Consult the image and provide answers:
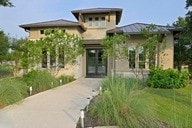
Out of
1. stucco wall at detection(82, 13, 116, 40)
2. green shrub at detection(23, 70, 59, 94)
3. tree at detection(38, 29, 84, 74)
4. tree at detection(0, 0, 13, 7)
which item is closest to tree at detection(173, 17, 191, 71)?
stucco wall at detection(82, 13, 116, 40)

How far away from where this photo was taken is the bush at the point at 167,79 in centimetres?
1659

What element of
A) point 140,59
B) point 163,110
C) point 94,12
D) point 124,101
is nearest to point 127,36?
point 140,59

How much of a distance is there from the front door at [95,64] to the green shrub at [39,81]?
30.5 feet

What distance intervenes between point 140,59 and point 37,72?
7271mm

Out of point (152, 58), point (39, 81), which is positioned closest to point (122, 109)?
point (39, 81)

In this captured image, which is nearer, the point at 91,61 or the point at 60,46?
the point at 60,46

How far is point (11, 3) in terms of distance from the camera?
58.7 ft

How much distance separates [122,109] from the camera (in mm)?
7000

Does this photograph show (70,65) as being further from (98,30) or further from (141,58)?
(141,58)

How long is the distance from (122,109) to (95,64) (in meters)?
19.1

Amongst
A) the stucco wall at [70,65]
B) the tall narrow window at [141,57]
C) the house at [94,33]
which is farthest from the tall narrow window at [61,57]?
the tall narrow window at [141,57]

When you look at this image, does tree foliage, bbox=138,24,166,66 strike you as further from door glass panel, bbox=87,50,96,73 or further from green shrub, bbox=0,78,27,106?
green shrub, bbox=0,78,27,106

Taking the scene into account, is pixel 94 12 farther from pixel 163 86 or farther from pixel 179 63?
pixel 163 86

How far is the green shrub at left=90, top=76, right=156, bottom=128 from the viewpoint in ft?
21.9
